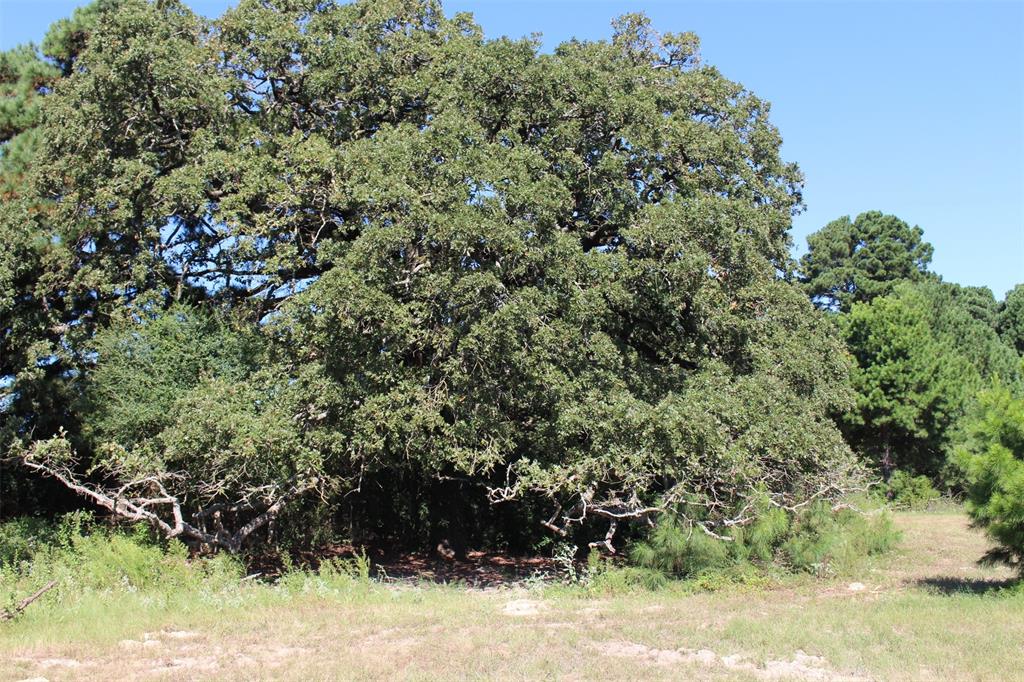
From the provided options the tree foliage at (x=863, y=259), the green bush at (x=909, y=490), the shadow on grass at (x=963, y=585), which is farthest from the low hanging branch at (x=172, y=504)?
the tree foliage at (x=863, y=259)

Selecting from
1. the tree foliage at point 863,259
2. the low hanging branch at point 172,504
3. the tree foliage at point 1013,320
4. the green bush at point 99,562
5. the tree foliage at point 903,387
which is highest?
the tree foliage at point 863,259

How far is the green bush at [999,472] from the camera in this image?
9664 mm

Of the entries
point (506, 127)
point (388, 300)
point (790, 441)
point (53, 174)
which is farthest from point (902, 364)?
point (53, 174)

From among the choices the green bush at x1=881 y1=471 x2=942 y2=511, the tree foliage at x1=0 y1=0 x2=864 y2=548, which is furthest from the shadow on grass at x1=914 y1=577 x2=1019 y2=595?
the green bush at x1=881 y1=471 x2=942 y2=511

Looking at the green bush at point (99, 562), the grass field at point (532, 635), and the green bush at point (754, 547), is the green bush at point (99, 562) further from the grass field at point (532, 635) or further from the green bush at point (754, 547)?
the green bush at point (754, 547)

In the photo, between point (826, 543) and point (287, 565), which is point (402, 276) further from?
point (826, 543)

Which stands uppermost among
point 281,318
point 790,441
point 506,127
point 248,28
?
point 248,28

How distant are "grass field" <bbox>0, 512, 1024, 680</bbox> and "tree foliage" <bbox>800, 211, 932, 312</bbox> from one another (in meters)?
34.8

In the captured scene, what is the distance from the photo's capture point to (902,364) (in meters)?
25.7

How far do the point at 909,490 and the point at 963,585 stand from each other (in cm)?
1724

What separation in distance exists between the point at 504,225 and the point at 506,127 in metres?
3.34

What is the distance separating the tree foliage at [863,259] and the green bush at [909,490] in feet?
57.3

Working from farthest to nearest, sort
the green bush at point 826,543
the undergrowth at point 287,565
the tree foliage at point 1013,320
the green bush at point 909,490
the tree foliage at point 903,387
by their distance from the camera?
the tree foliage at point 1013,320
the green bush at point 909,490
the tree foliage at point 903,387
the green bush at point 826,543
the undergrowth at point 287,565

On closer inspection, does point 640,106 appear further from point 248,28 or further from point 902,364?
point 902,364
